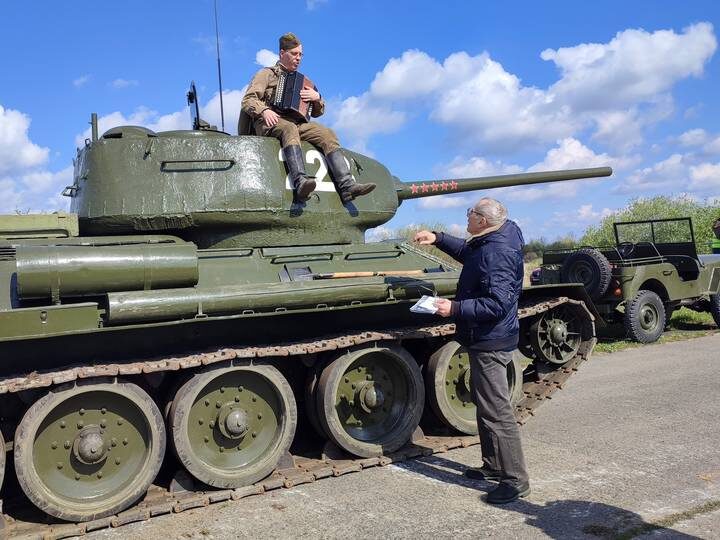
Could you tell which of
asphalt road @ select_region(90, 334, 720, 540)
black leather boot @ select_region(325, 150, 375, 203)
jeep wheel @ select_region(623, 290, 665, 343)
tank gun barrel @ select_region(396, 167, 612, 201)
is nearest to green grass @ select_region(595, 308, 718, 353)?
jeep wheel @ select_region(623, 290, 665, 343)

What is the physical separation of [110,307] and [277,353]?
4.65ft

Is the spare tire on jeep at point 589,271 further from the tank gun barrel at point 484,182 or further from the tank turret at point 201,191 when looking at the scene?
the tank turret at point 201,191

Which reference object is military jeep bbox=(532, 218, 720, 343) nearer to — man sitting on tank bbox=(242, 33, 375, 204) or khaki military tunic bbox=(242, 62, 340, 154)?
man sitting on tank bbox=(242, 33, 375, 204)

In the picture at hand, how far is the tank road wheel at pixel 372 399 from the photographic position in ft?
20.4

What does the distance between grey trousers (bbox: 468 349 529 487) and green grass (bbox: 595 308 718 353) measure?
7.60 meters

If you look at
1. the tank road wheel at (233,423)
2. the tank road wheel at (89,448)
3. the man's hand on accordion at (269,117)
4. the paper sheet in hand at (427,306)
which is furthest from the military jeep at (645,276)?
the tank road wheel at (89,448)

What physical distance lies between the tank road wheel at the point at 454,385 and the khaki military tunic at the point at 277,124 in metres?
2.43

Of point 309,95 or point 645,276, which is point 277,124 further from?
point 645,276

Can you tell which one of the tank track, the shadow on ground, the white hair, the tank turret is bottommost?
the shadow on ground

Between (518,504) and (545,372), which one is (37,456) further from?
(545,372)

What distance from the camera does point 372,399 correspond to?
646cm

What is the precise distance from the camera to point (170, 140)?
22.0ft

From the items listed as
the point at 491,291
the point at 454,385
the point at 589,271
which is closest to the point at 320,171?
the point at 454,385

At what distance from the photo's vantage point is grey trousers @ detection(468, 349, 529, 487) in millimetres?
5285
